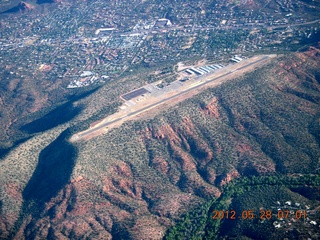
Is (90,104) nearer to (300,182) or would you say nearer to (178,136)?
(178,136)

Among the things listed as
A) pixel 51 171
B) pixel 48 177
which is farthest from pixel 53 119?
pixel 48 177
